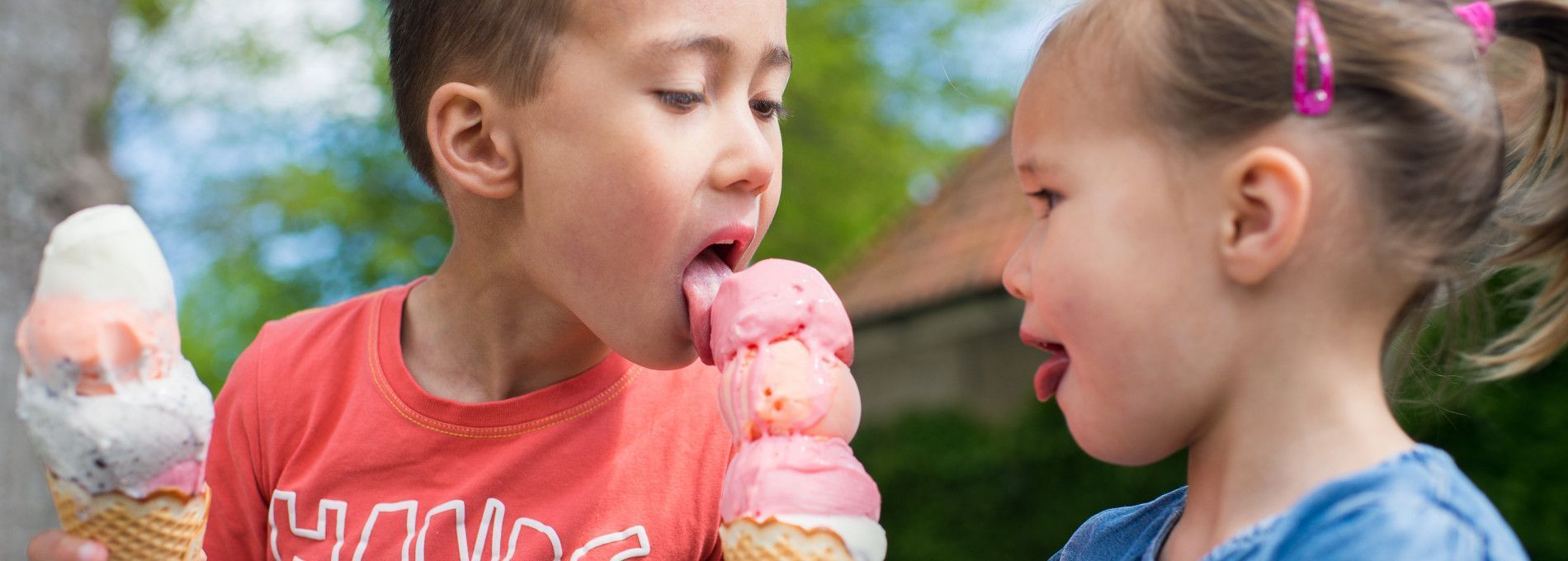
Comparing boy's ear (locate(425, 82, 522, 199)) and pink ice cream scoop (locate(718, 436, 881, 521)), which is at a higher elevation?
boy's ear (locate(425, 82, 522, 199))

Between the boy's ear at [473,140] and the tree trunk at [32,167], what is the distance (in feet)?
11.2

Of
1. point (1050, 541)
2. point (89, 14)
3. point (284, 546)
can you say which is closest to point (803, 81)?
point (1050, 541)

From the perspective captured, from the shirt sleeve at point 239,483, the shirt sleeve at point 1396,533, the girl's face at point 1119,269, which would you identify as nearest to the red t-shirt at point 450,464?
the shirt sleeve at point 239,483

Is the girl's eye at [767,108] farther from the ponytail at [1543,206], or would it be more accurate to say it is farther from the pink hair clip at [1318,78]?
the ponytail at [1543,206]

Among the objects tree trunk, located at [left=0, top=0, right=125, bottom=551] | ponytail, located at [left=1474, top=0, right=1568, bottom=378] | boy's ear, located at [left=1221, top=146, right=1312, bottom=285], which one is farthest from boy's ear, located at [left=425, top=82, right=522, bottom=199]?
tree trunk, located at [left=0, top=0, right=125, bottom=551]

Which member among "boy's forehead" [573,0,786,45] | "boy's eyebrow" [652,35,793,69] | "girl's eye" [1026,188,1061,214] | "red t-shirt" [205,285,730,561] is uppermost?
"boy's forehead" [573,0,786,45]

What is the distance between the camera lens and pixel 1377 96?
1932 mm

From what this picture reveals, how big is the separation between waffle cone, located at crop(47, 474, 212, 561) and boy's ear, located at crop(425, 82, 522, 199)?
88 centimetres

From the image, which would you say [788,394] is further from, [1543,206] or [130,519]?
[1543,206]

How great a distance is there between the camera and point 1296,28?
6.40ft

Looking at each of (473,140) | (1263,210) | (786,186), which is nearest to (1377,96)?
(1263,210)

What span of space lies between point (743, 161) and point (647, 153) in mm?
180

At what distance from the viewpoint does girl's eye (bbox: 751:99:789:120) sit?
2705mm

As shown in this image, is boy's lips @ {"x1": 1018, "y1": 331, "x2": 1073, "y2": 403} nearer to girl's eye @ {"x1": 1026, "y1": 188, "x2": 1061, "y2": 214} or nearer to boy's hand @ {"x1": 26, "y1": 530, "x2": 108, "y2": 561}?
girl's eye @ {"x1": 1026, "y1": 188, "x2": 1061, "y2": 214}
